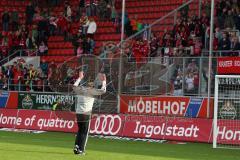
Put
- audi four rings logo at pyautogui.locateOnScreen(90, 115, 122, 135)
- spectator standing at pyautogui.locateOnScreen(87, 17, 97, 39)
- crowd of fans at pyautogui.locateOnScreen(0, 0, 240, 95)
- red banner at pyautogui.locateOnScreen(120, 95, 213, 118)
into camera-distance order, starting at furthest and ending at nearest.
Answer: spectator standing at pyautogui.locateOnScreen(87, 17, 97, 39) → crowd of fans at pyautogui.locateOnScreen(0, 0, 240, 95) → audi four rings logo at pyautogui.locateOnScreen(90, 115, 122, 135) → red banner at pyautogui.locateOnScreen(120, 95, 213, 118)

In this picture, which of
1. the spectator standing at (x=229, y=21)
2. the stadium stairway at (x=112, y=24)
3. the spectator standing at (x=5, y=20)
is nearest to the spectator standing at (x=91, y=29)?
the stadium stairway at (x=112, y=24)

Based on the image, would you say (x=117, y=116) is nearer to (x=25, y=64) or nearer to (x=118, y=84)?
(x=118, y=84)

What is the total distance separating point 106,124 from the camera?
26375 mm

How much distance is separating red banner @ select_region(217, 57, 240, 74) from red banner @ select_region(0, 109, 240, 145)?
1714 millimetres

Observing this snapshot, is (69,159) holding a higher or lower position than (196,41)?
lower

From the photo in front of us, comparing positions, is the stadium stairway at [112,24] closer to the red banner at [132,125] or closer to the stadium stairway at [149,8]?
the stadium stairway at [149,8]

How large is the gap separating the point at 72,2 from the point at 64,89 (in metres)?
20.4

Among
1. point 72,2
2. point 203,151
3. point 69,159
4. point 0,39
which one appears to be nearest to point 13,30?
point 0,39

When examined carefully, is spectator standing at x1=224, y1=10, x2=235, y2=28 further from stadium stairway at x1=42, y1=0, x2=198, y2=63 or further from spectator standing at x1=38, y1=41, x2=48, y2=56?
spectator standing at x1=38, y1=41, x2=48, y2=56

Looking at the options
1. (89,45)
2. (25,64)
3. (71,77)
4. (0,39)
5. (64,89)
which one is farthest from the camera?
(0,39)

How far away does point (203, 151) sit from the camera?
2077 cm

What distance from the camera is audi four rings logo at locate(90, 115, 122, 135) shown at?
26.1 metres

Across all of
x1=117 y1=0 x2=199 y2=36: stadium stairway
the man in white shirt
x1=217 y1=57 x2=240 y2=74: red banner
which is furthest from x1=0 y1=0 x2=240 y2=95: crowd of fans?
the man in white shirt

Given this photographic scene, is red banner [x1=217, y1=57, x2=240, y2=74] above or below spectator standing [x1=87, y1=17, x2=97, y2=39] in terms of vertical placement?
below
